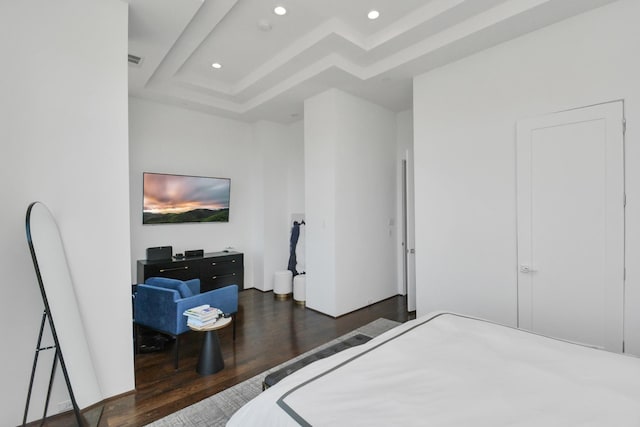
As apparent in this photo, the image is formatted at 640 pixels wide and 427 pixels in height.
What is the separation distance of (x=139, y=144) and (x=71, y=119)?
2537 mm

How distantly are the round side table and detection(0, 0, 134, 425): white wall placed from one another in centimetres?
56

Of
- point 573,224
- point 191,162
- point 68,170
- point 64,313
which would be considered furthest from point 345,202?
point 64,313

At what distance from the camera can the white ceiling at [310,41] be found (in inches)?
103

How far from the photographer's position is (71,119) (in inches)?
85.8

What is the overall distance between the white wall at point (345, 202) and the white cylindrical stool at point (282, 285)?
678 mm

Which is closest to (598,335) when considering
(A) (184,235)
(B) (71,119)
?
(B) (71,119)

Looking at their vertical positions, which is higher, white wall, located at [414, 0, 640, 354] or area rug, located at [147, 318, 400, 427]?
white wall, located at [414, 0, 640, 354]

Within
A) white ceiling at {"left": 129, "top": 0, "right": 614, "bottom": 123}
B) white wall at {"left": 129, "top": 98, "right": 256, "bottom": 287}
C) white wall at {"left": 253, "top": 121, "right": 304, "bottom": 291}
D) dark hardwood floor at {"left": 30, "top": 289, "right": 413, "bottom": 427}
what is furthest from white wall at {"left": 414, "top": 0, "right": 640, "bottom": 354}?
white wall at {"left": 129, "top": 98, "right": 256, "bottom": 287}

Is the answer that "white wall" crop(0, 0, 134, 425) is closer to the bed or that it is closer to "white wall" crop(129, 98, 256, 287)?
the bed

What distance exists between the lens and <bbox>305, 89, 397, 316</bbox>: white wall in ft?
13.5

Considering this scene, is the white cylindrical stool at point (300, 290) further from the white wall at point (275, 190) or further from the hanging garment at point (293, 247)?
the white wall at point (275, 190)

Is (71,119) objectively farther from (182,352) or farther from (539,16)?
(539,16)

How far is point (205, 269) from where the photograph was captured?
4.66 metres

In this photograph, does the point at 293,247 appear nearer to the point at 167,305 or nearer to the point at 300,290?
the point at 300,290
